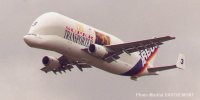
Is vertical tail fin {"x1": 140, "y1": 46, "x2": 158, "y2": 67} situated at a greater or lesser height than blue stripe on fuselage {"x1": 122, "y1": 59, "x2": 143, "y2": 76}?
greater

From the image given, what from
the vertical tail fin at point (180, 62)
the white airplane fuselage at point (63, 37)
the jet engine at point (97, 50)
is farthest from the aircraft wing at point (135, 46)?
the vertical tail fin at point (180, 62)

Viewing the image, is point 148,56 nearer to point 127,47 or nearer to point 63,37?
point 127,47

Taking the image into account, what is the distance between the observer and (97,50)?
111m

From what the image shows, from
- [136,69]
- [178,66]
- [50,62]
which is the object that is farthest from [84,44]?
[178,66]

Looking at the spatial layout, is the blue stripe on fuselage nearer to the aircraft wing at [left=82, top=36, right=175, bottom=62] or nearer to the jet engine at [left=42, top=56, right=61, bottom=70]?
the aircraft wing at [left=82, top=36, right=175, bottom=62]

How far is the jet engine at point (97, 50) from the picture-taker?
110812 millimetres

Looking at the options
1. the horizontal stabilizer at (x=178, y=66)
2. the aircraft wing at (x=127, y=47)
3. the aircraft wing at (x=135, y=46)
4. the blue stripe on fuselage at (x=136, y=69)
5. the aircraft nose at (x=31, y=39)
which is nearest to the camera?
the aircraft nose at (x=31, y=39)

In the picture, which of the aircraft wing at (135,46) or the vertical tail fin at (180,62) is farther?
the vertical tail fin at (180,62)

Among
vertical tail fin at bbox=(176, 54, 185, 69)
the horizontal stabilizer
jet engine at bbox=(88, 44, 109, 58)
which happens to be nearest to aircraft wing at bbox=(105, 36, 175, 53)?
jet engine at bbox=(88, 44, 109, 58)

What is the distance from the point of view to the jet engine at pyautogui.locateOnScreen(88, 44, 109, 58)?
110812 mm

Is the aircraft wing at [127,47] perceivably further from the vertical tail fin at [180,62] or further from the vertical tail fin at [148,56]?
the vertical tail fin at [148,56]

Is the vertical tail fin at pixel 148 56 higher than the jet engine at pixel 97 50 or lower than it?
higher

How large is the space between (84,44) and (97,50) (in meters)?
1.87

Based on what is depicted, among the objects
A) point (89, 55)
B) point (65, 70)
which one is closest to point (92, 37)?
point (89, 55)
